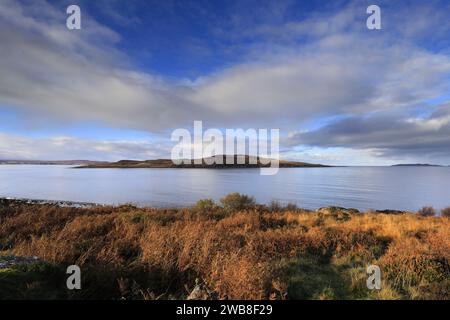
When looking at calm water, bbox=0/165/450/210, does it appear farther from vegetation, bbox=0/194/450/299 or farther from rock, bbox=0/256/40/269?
rock, bbox=0/256/40/269

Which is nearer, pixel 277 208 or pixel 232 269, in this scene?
pixel 232 269

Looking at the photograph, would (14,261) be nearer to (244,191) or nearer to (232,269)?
(232,269)

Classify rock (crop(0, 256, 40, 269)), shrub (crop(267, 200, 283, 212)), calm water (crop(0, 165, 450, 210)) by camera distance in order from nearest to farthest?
1. rock (crop(0, 256, 40, 269))
2. shrub (crop(267, 200, 283, 212))
3. calm water (crop(0, 165, 450, 210))

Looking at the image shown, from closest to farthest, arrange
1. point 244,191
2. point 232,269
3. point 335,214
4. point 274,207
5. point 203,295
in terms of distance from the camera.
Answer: point 203,295, point 232,269, point 335,214, point 274,207, point 244,191

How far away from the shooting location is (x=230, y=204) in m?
23.5

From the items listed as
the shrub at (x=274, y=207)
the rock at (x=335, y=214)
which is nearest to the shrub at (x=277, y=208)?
the shrub at (x=274, y=207)

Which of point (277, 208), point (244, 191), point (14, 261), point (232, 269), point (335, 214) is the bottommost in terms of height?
point (244, 191)

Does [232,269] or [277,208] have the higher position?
[232,269]

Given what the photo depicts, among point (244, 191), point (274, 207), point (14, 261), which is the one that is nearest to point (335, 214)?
point (274, 207)

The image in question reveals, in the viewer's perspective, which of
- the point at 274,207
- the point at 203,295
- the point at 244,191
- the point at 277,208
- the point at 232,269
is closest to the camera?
the point at 203,295

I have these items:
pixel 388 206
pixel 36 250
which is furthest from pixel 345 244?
pixel 388 206

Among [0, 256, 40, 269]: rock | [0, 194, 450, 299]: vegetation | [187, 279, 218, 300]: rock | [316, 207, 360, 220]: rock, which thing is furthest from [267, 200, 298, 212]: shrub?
[0, 256, 40, 269]: rock
